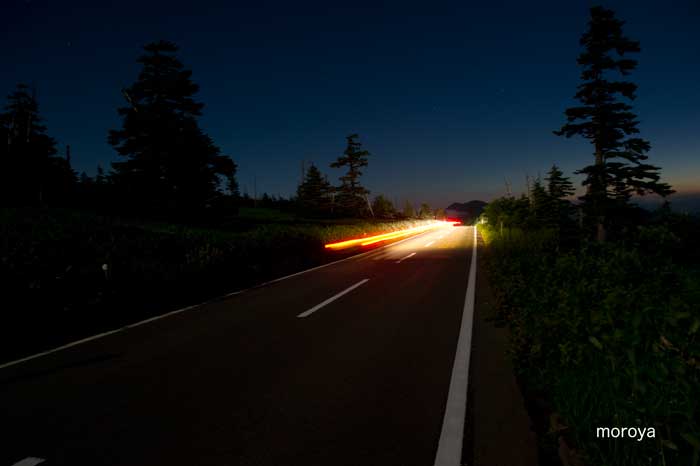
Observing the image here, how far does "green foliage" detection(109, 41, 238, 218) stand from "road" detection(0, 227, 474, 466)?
1025 inches

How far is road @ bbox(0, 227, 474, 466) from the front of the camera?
9.82ft

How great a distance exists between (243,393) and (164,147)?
101 feet

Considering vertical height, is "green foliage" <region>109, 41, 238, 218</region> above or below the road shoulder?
above

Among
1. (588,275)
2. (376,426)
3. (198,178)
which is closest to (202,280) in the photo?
(376,426)

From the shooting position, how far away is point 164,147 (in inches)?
1172

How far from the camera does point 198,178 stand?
30.8 metres

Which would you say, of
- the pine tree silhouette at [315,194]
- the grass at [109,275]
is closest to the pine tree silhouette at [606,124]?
the grass at [109,275]

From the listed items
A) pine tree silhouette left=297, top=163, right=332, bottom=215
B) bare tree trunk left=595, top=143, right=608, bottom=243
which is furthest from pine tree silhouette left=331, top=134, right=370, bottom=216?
bare tree trunk left=595, top=143, right=608, bottom=243

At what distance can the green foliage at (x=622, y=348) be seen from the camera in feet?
8.09

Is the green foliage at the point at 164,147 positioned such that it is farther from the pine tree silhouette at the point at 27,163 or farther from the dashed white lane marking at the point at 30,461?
Answer: the dashed white lane marking at the point at 30,461

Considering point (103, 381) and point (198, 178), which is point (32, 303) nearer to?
point (103, 381)

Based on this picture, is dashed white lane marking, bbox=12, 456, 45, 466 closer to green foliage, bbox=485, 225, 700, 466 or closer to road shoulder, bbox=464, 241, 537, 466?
road shoulder, bbox=464, 241, 537, 466

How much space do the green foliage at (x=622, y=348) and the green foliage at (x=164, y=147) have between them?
99.1 ft

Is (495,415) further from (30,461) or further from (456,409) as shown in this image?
(30,461)
